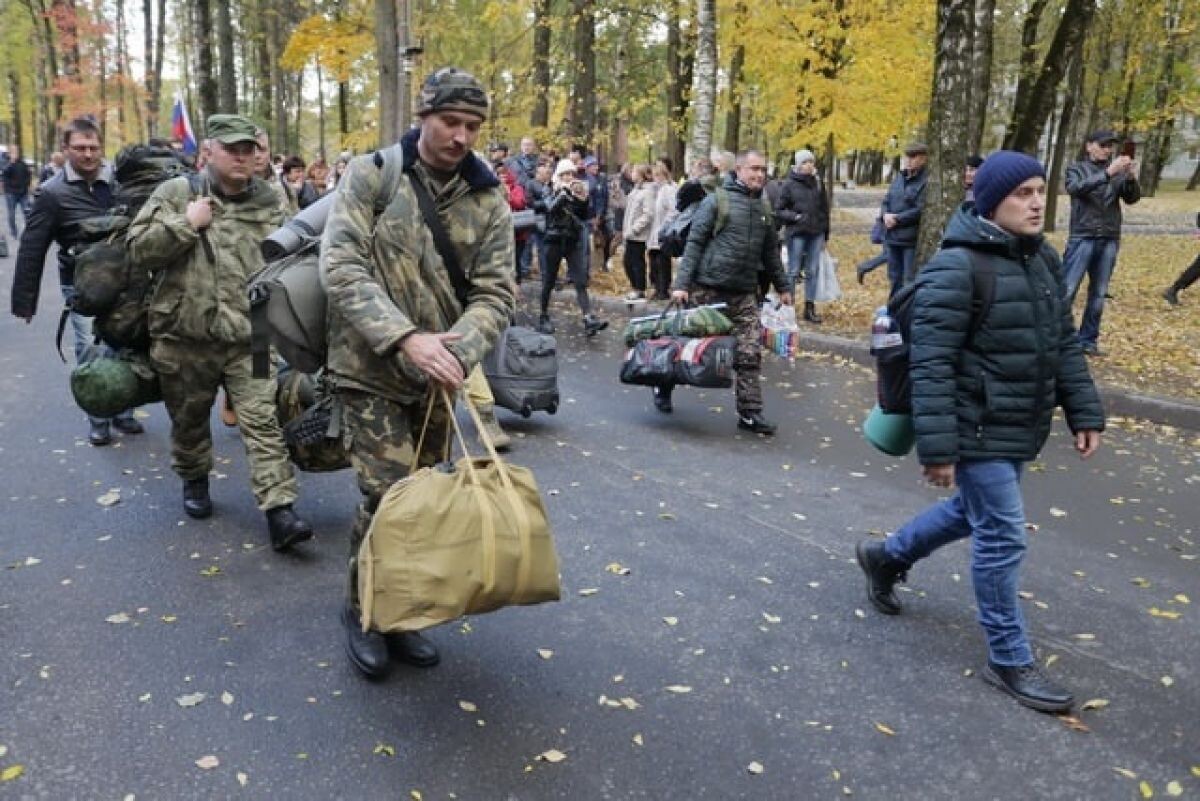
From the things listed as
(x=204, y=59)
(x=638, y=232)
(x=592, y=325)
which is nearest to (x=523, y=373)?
(x=592, y=325)

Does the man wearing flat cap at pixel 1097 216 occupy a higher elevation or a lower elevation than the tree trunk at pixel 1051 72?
lower

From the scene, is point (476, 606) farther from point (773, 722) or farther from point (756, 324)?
point (756, 324)

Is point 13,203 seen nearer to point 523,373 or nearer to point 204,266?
point 523,373

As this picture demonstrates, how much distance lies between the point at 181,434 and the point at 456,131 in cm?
275

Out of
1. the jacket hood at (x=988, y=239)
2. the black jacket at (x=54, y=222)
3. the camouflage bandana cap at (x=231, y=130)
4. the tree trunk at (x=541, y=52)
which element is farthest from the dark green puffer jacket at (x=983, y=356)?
the tree trunk at (x=541, y=52)

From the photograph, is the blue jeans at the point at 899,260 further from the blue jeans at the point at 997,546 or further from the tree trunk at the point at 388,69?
the blue jeans at the point at 997,546

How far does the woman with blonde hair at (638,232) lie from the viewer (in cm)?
1373

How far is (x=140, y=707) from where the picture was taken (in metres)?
3.42

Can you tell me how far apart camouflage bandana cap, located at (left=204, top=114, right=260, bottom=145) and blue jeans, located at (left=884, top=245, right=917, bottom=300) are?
8.10m

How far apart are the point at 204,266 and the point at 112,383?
0.77 metres

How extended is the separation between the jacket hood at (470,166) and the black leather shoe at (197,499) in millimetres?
2710

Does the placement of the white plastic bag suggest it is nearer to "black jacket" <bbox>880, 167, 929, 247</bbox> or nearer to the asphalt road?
"black jacket" <bbox>880, 167, 929, 247</bbox>

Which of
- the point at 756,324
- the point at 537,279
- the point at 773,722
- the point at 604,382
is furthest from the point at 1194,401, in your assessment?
the point at 537,279

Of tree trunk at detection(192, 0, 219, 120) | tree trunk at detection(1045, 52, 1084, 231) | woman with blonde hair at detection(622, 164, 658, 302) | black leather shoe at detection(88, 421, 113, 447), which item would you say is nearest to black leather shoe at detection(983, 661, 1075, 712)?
black leather shoe at detection(88, 421, 113, 447)
